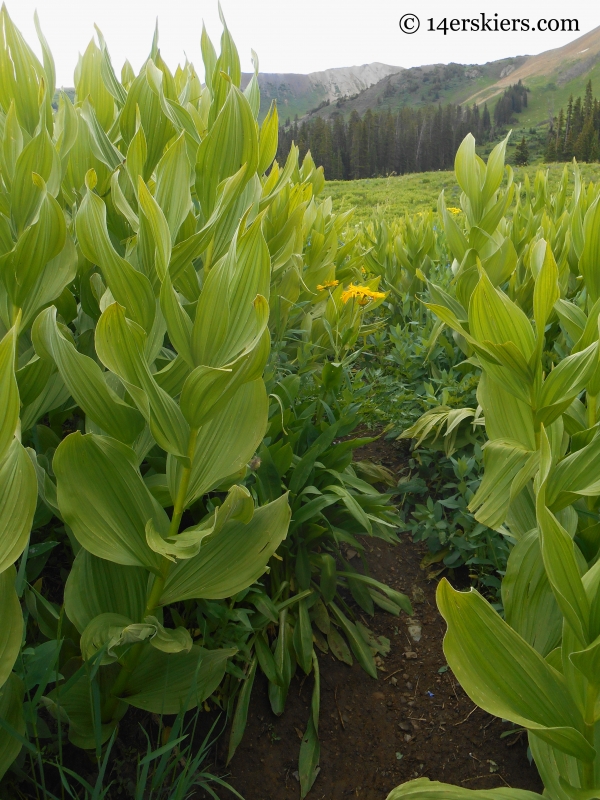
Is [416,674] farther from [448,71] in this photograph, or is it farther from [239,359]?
[448,71]

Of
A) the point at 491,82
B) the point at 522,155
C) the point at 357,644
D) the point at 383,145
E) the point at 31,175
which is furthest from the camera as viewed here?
the point at 491,82

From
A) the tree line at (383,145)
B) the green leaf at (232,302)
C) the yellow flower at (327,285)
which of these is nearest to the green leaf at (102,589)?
the green leaf at (232,302)

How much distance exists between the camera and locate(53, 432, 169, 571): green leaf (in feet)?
3.43

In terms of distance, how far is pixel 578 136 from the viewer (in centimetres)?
2647

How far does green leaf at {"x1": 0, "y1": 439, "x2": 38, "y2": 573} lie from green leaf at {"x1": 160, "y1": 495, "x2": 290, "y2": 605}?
1.28 ft

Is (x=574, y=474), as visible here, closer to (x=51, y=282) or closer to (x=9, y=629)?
(x=9, y=629)

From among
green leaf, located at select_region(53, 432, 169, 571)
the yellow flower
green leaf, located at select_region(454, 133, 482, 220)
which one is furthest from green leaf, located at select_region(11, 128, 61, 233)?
the yellow flower

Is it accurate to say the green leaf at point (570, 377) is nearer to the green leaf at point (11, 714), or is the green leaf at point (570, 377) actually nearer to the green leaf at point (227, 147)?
the green leaf at point (227, 147)

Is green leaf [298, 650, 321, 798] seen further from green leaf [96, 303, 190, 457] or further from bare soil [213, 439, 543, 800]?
green leaf [96, 303, 190, 457]

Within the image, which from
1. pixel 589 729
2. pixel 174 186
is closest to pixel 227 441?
pixel 174 186

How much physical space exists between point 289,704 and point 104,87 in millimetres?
1975

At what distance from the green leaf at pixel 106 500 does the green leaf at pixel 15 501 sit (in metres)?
0.20

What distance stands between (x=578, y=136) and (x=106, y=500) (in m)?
31.0

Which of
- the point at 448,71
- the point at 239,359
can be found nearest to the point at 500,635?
the point at 239,359
